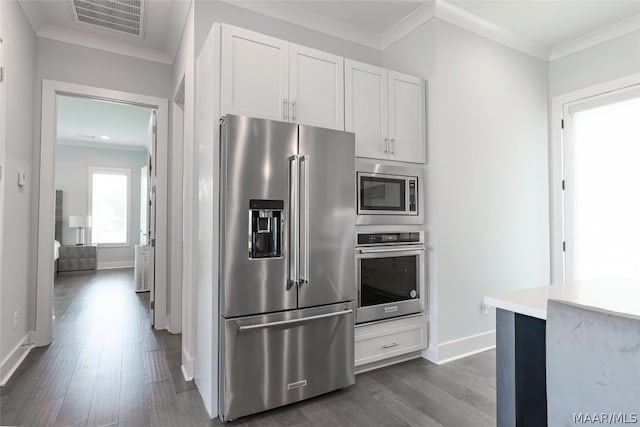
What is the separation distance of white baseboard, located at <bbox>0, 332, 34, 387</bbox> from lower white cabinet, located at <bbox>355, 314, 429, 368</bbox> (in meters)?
2.47

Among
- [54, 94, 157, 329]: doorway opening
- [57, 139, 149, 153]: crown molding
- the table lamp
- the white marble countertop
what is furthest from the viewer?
[57, 139, 149, 153]: crown molding

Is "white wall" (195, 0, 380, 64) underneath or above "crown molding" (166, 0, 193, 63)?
underneath

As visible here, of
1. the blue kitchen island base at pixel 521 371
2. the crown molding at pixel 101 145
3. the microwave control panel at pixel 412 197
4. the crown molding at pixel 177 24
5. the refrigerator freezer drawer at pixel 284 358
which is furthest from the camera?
the crown molding at pixel 101 145

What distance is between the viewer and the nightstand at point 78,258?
7086 mm

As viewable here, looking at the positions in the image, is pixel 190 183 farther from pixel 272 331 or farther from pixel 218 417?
pixel 218 417

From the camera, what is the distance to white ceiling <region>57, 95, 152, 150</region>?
16.8ft

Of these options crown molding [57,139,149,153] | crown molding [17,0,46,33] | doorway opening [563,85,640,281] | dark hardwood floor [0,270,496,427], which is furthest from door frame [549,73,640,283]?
crown molding [57,139,149,153]

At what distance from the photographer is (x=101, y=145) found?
774 centimetres

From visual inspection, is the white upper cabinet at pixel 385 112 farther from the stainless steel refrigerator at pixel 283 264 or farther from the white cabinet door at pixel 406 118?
the stainless steel refrigerator at pixel 283 264

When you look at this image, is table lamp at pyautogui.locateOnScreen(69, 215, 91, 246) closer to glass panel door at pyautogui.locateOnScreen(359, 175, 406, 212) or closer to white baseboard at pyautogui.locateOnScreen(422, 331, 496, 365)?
glass panel door at pyautogui.locateOnScreen(359, 175, 406, 212)

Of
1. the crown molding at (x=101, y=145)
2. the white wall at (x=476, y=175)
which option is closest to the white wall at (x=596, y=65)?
the white wall at (x=476, y=175)

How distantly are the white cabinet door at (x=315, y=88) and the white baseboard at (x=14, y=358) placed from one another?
2660 millimetres

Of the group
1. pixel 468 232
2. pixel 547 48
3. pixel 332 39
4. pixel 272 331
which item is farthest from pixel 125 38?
pixel 547 48

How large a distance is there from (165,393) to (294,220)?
1.46 metres
